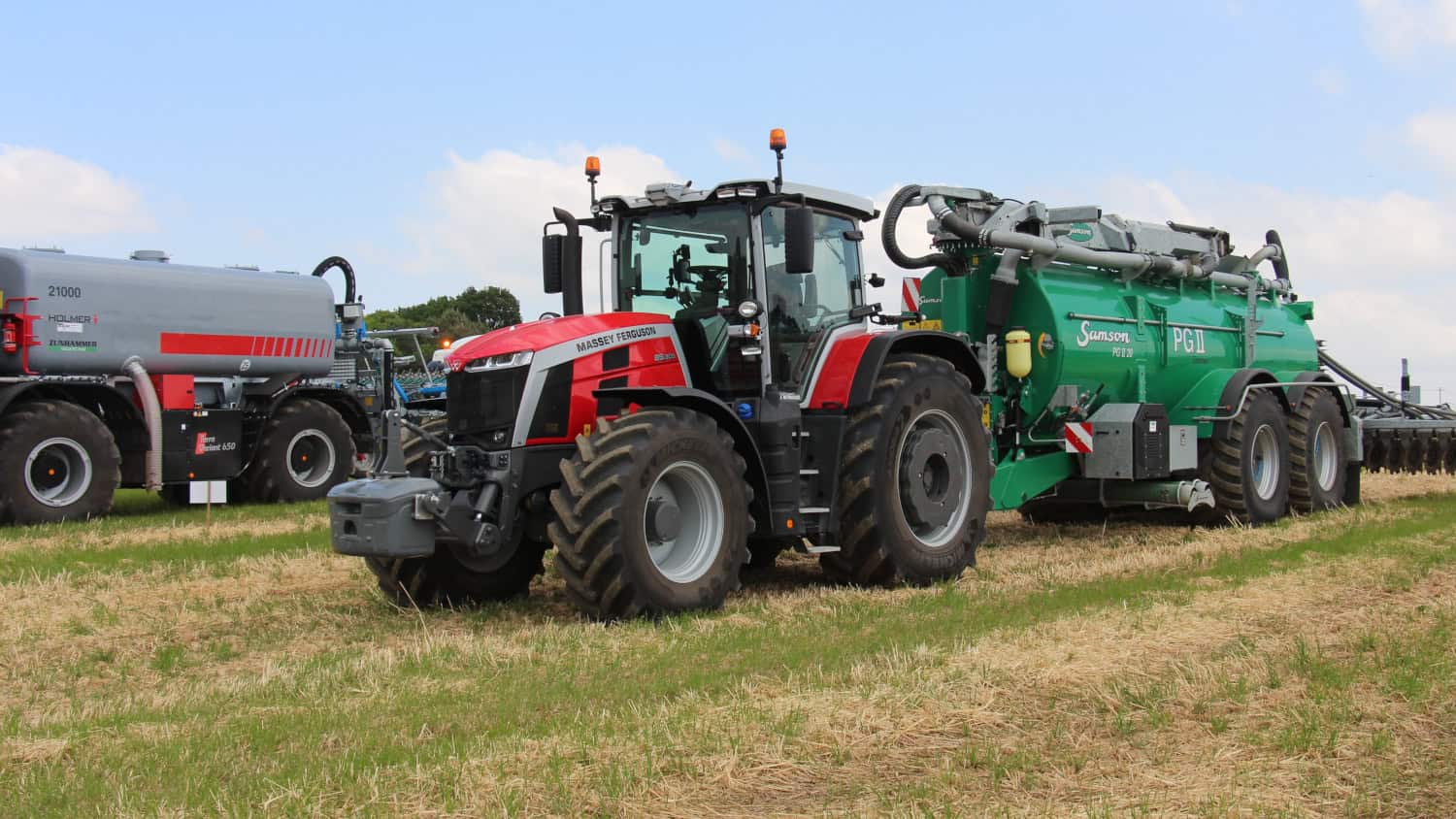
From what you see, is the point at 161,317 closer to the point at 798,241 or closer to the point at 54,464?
the point at 54,464

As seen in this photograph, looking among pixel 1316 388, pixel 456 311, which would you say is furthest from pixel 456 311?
pixel 1316 388

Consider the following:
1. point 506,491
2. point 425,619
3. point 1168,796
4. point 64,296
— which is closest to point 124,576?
point 425,619

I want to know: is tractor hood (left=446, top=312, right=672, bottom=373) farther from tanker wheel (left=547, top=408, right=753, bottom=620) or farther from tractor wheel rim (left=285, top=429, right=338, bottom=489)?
tractor wheel rim (left=285, top=429, right=338, bottom=489)

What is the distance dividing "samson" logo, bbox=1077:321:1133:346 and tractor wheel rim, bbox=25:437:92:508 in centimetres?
1013

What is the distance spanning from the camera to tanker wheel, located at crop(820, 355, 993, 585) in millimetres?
9047

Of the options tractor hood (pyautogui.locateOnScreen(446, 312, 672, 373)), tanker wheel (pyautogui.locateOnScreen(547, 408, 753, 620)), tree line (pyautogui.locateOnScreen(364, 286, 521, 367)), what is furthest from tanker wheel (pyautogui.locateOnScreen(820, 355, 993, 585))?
tree line (pyautogui.locateOnScreen(364, 286, 521, 367))

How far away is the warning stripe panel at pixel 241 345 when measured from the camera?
1636 cm

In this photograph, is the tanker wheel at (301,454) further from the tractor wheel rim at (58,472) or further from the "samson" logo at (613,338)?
the "samson" logo at (613,338)

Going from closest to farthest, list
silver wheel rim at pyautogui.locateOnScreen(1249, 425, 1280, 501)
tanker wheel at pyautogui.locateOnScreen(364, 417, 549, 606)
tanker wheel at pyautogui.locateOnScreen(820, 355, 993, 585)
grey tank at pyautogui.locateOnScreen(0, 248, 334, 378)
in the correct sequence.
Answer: tanker wheel at pyautogui.locateOnScreen(364, 417, 549, 606)
tanker wheel at pyautogui.locateOnScreen(820, 355, 993, 585)
silver wheel rim at pyautogui.locateOnScreen(1249, 425, 1280, 501)
grey tank at pyautogui.locateOnScreen(0, 248, 334, 378)

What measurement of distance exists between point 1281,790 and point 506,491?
4505 mm

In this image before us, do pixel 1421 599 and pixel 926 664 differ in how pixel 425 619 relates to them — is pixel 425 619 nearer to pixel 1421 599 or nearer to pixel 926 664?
pixel 926 664

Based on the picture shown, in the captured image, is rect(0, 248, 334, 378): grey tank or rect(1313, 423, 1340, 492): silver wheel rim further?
rect(0, 248, 334, 378): grey tank

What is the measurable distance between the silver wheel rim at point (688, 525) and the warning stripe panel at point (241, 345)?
10085 mm

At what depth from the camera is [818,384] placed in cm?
923
